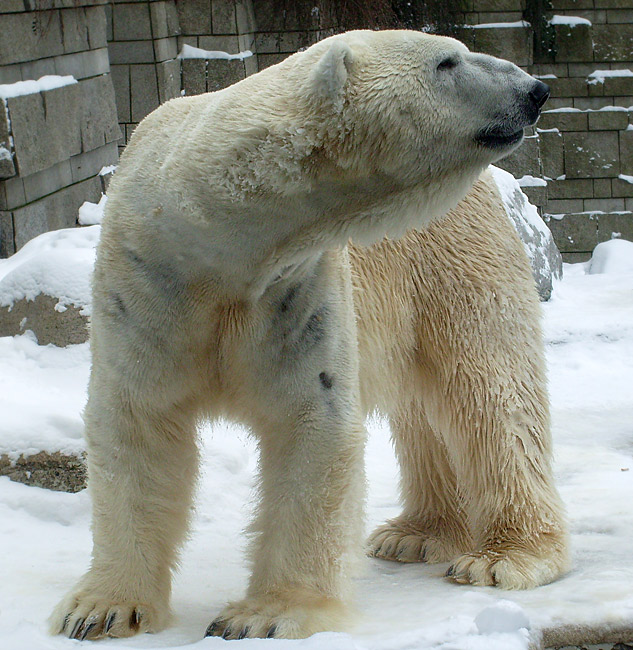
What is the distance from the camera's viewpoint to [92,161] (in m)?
5.68

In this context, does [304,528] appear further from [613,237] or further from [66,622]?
[613,237]

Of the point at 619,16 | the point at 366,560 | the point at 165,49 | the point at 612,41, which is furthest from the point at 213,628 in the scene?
the point at 619,16

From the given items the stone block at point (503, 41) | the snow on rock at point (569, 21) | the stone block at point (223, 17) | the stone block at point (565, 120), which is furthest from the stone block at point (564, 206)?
the stone block at point (223, 17)

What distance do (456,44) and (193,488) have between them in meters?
1.15

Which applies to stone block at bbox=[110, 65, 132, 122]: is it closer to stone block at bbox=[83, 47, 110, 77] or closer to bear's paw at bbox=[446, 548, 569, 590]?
stone block at bbox=[83, 47, 110, 77]

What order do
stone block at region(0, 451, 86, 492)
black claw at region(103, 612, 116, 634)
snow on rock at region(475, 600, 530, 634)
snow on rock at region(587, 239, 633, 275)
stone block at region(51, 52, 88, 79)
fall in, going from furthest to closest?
snow on rock at region(587, 239, 633, 275) < stone block at region(51, 52, 88, 79) < stone block at region(0, 451, 86, 492) < black claw at region(103, 612, 116, 634) < snow on rock at region(475, 600, 530, 634)

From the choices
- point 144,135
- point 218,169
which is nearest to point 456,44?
point 218,169

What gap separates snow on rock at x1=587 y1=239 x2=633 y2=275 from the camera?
788 cm

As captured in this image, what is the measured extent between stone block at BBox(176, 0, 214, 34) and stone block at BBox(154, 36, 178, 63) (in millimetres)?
118

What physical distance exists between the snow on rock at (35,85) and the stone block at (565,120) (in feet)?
15.9

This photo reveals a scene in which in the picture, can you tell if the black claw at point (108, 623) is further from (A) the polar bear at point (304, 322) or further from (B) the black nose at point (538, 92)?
(B) the black nose at point (538, 92)

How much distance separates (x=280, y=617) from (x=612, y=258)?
6.56 m

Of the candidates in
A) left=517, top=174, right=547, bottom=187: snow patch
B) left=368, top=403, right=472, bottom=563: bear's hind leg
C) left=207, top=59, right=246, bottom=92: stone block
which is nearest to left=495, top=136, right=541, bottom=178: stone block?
left=517, top=174, right=547, bottom=187: snow patch

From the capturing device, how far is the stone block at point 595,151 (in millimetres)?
8867
